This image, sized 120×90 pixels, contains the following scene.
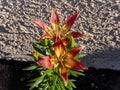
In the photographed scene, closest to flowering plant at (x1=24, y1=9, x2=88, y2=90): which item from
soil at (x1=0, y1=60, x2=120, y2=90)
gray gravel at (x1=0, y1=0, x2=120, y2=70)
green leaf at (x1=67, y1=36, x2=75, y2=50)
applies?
green leaf at (x1=67, y1=36, x2=75, y2=50)

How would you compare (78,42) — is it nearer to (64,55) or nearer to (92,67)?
(92,67)

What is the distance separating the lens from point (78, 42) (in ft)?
7.79

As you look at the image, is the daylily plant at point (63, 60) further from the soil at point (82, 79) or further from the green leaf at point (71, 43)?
the soil at point (82, 79)

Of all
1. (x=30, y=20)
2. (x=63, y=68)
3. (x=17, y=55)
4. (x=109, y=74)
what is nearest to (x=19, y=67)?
(x=17, y=55)

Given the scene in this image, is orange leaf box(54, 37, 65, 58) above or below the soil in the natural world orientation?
above

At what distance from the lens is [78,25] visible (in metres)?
2.30

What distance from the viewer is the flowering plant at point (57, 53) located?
1.78 metres

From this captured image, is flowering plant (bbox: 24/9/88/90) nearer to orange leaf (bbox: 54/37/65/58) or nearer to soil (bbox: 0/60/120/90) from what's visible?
orange leaf (bbox: 54/37/65/58)

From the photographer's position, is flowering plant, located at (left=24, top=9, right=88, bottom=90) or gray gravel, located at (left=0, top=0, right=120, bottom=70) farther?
gray gravel, located at (left=0, top=0, right=120, bottom=70)

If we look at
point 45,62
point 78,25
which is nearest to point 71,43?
point 45,62

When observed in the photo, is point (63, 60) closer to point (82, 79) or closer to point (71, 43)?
point (71, 43)

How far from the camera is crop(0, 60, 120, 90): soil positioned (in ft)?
8.08

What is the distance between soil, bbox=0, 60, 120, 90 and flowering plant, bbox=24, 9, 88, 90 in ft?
1.23

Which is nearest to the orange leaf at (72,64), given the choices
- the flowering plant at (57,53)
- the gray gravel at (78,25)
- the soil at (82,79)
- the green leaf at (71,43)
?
the flowering plant at (57,53)
